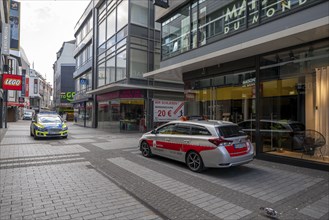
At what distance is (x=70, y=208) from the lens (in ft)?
14.4

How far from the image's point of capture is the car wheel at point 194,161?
6.92m

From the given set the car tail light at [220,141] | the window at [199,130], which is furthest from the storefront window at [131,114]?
the car tail light at [220,141]

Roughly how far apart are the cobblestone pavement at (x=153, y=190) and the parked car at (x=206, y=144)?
406 mm

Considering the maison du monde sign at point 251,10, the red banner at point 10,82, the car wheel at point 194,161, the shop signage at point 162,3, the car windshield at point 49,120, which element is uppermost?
the shop signage at point 162,3

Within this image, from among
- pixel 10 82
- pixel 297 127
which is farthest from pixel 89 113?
pixel 297 127

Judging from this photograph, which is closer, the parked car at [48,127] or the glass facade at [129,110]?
the parked car at [48,127]

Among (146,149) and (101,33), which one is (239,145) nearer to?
(146,149)

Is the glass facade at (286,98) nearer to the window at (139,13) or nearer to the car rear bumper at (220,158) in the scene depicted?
the car rear bumper at (220,158)

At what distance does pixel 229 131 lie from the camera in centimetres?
688

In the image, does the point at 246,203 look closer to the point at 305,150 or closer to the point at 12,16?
the point at 305,150

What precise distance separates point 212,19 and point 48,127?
36.9ft

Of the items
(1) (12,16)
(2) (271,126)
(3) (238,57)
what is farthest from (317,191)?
(1) (12,16)

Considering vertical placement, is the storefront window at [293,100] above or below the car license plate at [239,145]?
above

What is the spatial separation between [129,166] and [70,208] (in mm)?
3412
